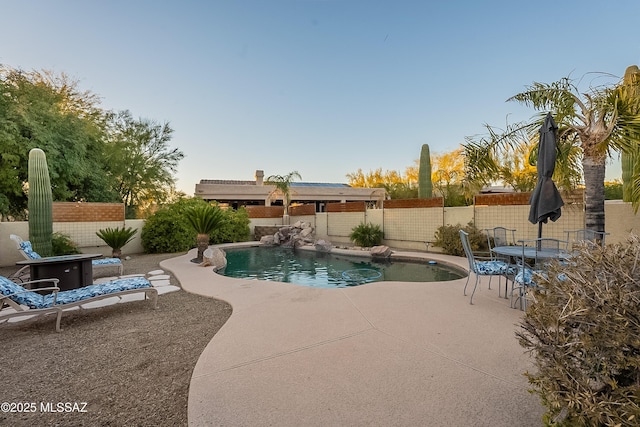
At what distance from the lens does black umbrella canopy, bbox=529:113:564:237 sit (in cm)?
480

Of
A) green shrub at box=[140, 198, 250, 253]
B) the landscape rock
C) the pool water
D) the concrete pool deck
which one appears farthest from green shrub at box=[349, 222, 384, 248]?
the concrete pool deck

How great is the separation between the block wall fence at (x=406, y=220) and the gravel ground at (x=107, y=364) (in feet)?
26.4

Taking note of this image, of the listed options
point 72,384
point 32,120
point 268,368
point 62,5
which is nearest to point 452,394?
point 268,368

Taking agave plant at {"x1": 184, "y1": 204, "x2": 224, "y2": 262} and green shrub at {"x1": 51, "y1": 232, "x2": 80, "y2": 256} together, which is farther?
agave plant at {"x1": 184, "y1": 204, "x2": 224, "y2": 262}

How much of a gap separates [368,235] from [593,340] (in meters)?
11.7

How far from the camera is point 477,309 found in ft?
13.8

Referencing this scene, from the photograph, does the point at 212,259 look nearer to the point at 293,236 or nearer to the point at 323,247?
the point at 323,247

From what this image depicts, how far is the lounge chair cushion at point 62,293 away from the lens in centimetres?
370

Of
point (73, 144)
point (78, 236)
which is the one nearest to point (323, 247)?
point (78, 236)

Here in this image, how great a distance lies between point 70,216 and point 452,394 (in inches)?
517

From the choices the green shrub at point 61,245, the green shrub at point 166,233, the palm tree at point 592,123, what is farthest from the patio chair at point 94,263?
the palm tree at point 592,123

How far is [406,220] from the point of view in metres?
12.3

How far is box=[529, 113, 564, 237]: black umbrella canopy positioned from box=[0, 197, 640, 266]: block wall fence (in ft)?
11.8

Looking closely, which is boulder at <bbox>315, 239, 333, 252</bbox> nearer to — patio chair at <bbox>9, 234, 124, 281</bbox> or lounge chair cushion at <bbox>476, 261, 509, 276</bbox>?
patio chair at <bbox>9, 234, 124, 281</bbox>
